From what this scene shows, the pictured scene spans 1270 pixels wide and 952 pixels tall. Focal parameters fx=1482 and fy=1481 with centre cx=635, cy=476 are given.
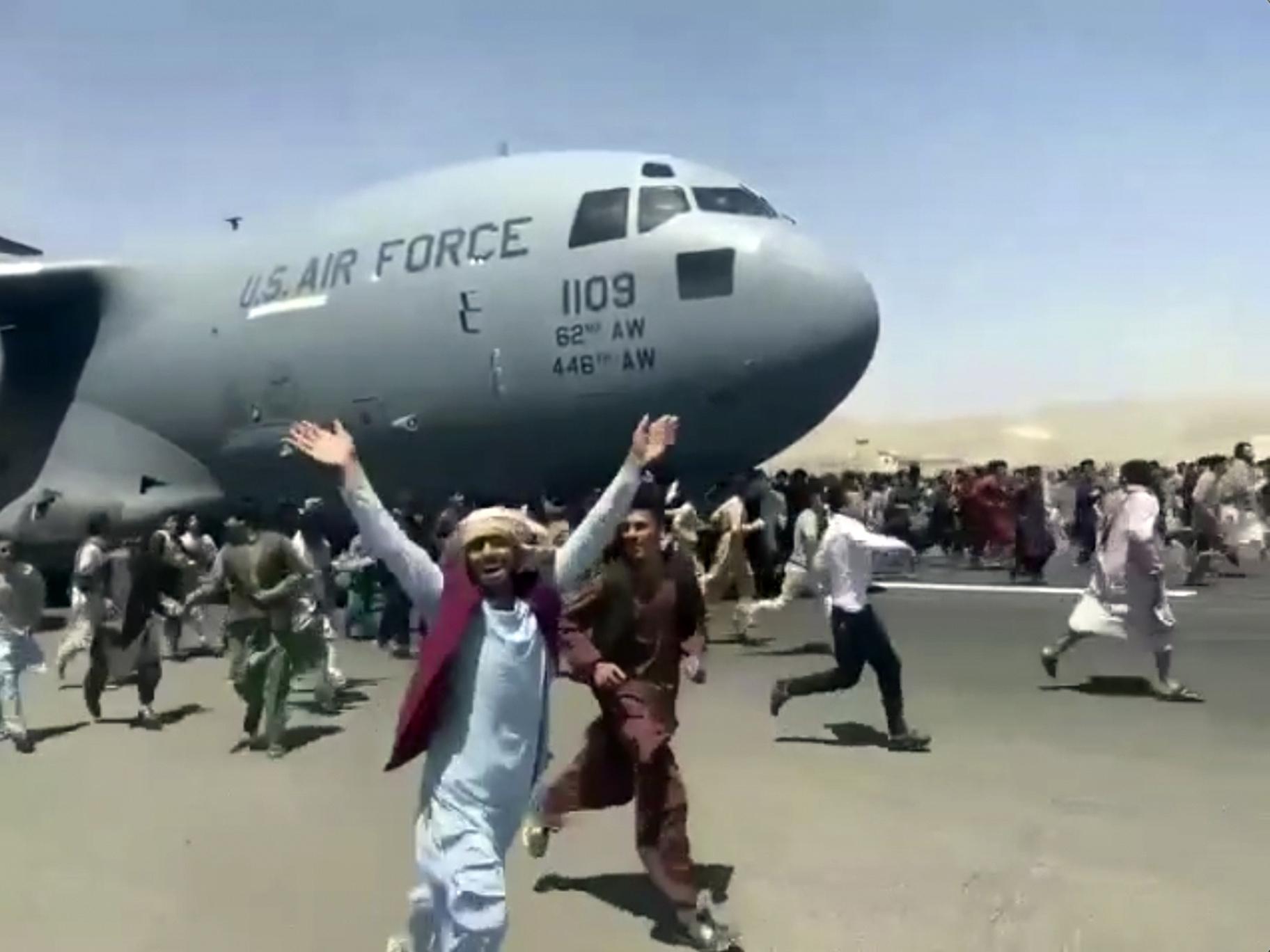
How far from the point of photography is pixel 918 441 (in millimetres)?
126938

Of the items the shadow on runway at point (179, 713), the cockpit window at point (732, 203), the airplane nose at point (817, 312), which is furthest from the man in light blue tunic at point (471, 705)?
the cockpit window at point (732, 203)

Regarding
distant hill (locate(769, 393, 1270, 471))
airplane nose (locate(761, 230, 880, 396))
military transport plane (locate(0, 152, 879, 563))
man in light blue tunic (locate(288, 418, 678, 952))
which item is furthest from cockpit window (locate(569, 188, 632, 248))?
distant hill (locate(769, 393, 1270, 471))

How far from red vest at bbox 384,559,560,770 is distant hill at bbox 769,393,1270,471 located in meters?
89.5

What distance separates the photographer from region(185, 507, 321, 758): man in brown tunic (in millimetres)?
8883

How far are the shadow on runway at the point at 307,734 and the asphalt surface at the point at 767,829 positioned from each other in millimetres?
35

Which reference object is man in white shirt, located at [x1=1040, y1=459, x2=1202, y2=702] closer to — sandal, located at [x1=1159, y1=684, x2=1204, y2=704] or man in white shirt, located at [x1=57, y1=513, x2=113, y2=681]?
sandal, located at [x1=1159, y1=684, x2=1204, y2=704]

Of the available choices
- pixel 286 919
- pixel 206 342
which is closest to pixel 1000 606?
pixel 206 342

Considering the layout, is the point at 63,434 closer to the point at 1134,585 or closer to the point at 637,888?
the point at 1134,585

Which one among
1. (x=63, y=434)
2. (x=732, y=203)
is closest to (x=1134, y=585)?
(x=732, y=203)

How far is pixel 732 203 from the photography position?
1373cm

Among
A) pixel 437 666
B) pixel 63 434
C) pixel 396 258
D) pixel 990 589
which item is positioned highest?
pixel 396 258

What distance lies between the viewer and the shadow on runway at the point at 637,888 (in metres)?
5.64

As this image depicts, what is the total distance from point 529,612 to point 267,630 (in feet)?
17.2

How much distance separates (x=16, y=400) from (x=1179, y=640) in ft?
47.0
